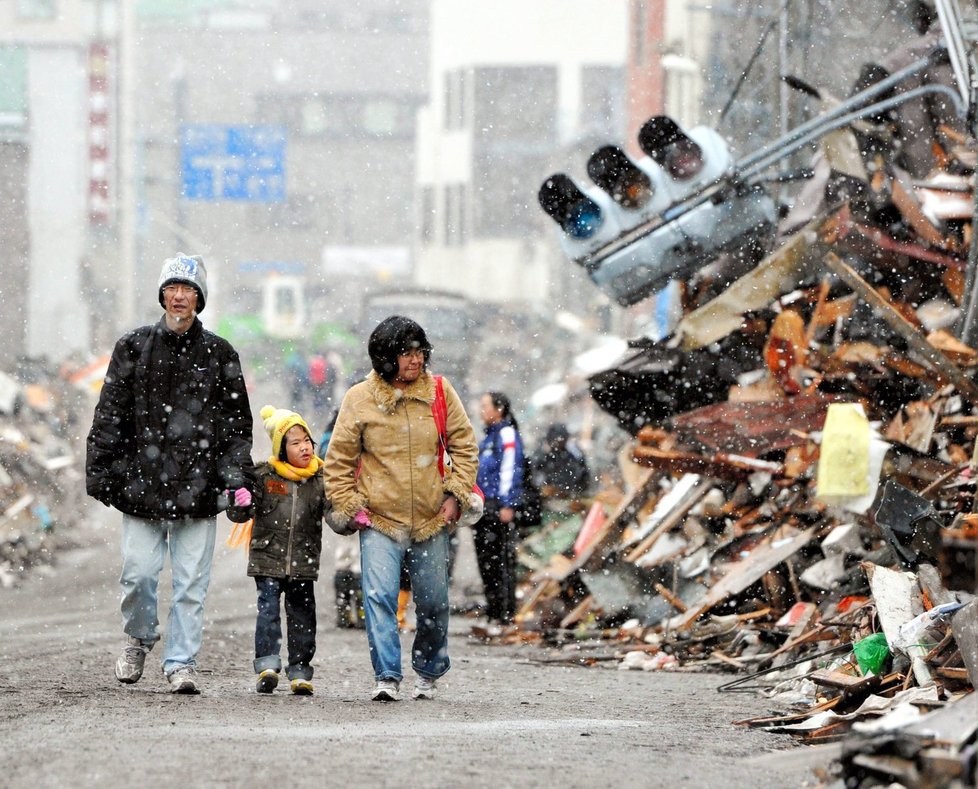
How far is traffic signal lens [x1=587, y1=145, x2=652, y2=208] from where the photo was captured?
12266 millimetres

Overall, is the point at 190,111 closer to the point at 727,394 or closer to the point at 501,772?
the point at 727,394

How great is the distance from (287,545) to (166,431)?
2.62 feet

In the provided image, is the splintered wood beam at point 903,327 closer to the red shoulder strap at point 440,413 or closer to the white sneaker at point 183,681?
the red shoulder strap at point 440,413

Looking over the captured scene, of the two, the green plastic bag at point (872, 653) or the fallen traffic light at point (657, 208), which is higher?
the fallen traffic light at point (657, 208)

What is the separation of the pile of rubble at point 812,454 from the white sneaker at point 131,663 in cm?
308

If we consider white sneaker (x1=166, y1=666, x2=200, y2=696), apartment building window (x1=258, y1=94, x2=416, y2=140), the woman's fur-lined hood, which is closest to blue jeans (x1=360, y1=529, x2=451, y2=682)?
the woman's fur-lined hood

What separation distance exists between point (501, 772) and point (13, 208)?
1469 inches

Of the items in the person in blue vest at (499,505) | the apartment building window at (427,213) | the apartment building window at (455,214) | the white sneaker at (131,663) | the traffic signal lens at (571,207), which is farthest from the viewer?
the apartment building window at (427,213)

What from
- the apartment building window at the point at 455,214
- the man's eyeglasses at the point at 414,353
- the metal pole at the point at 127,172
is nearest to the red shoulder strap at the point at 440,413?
the man's eyeglasses at the point at 414,353

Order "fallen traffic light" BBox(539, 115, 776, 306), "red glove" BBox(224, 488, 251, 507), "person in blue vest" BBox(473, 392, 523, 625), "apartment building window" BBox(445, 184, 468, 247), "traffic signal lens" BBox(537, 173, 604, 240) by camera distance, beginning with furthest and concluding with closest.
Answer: "apartment building window" BBox(445, 184, 468, 247) → "traffic signal lens" BBox(537, 173, 604, 240) → "fallen traffic light" BBox(539, 115, 776, 306) → "person in blue vest" BBox(473, 392, 523, 625) → "red glove" BBox(224, 488, 251, 507)

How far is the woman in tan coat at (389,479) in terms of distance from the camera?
7344 millimetres

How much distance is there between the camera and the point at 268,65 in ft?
303

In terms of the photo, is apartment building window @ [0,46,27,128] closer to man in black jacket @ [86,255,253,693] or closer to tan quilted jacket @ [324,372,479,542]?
man in black jacket @ [86,255,253,693]

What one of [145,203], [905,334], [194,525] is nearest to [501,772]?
[194,525]
